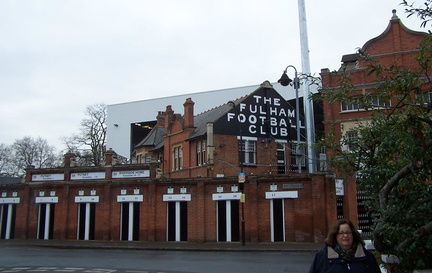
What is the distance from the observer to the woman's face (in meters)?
4.96

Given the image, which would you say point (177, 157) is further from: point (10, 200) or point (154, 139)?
point (10, 200)

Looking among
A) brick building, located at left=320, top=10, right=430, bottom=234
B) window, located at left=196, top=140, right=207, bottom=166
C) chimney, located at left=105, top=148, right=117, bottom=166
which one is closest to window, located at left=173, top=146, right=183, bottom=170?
window, located at left=196, top=140, right=207, bottom=166

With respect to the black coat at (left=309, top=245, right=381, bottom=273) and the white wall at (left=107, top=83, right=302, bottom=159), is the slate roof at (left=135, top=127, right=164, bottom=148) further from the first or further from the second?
the black coat at (left=309, top=245, right=381, bottom=273)

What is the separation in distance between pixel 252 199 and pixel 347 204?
7.06 m

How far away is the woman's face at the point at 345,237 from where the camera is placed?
496cm

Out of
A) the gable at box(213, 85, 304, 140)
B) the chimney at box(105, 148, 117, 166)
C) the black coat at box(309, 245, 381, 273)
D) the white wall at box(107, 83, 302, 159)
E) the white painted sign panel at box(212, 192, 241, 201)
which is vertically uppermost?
the white wall at box(107, 83, 302, 159)

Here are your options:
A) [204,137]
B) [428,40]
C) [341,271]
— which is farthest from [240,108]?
[341,271]

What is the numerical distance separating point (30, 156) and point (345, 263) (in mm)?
76370

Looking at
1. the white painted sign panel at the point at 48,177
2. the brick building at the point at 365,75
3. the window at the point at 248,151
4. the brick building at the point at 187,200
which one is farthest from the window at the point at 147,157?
the brick building at the point at 365,75

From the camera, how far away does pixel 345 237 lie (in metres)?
4.96

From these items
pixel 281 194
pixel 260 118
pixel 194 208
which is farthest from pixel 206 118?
pixel 281 194

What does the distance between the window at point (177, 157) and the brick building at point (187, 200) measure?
3799 millimetres

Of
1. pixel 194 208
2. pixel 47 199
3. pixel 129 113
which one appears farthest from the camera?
pixel 129 113

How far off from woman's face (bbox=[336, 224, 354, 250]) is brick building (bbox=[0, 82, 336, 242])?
2013 centimetres
